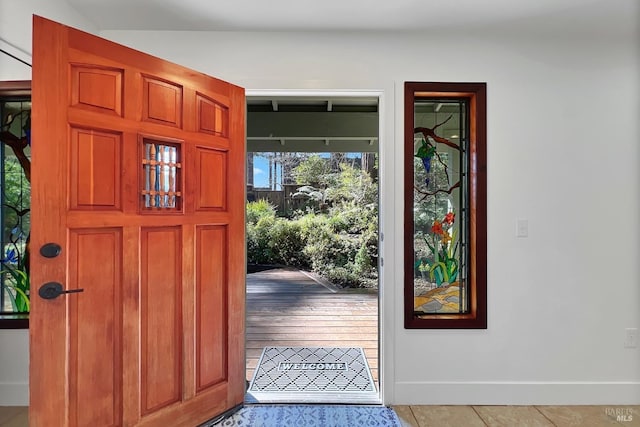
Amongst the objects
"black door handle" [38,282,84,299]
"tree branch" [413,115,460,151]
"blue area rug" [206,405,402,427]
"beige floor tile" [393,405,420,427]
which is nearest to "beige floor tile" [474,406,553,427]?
"beige floor tile" [393,405,420,427]

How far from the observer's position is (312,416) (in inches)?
76.7

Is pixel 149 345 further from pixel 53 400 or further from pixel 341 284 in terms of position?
pixel 341 284

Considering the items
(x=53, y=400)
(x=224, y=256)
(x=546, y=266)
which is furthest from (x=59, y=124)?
(x=546, y=266)

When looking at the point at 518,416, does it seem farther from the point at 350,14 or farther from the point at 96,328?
the point at 350,14

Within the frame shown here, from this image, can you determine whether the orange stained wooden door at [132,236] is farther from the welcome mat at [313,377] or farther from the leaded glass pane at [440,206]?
the leaded glass pane at [440,206]

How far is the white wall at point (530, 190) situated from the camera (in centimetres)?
210

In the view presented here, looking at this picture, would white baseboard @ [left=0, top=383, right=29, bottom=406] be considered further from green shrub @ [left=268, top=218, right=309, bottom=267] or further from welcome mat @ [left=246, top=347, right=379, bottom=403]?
green shrub @ [left=268, top=218, right=309, bottom=267]

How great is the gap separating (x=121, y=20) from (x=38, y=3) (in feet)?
1.31

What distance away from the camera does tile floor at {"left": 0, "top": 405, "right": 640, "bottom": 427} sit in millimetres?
1905

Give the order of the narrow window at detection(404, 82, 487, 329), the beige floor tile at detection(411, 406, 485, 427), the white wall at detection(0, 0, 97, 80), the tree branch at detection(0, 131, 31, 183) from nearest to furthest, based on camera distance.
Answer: the white wall at detection(0, 0, 97, 80) → the tree branch at detection(0, 131, 31, 183) → the beige floor tile at detection(411, 406, 485, 427) → the narrow window at detection(404, 82, 487, 329)

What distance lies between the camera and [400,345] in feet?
6.88

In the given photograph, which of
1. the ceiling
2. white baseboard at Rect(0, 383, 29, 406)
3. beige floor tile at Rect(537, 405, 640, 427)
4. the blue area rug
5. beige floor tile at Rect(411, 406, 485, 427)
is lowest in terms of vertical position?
beige floor tile at Rect(537, 405, 640, 427)

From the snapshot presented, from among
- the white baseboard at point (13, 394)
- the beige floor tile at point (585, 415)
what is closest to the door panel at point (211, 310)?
the white baseboard at point (13, 394)

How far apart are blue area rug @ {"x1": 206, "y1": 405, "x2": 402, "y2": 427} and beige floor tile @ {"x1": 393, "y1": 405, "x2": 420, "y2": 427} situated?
3 centimetres
